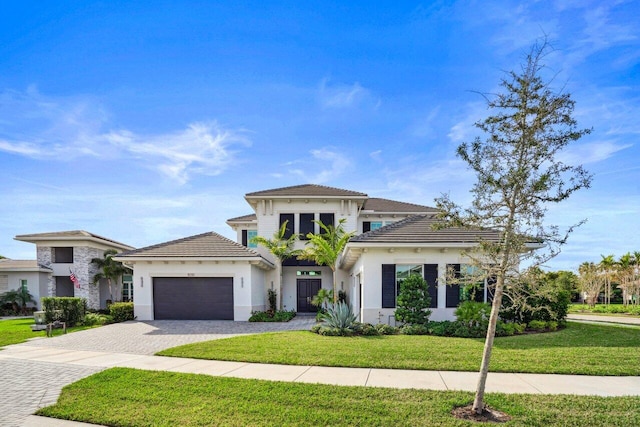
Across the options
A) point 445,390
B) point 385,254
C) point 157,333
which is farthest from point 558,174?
point 157,333

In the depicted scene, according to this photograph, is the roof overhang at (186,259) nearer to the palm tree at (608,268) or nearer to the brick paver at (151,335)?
the brick paver at (151,335)

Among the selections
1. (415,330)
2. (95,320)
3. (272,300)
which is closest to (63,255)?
(95,320)

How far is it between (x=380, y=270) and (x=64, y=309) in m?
15.7

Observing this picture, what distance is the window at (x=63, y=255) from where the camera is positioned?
2725 cm

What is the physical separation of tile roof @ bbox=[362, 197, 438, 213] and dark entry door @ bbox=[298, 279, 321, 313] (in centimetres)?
625

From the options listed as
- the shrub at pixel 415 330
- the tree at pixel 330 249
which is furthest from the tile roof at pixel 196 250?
the shrub at pixel 415 330

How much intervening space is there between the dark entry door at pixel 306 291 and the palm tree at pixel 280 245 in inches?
69.0

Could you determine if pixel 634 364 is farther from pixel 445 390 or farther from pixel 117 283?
pixel 117 283

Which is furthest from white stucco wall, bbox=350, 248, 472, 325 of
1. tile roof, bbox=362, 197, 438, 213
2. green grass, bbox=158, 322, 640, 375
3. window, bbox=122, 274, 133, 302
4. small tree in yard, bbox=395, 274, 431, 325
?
window, bbox=122, 274, 133, 302

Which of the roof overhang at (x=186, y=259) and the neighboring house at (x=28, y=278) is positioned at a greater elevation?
the roof overhang at (x=186, y=259)

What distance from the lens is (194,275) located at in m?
18.5

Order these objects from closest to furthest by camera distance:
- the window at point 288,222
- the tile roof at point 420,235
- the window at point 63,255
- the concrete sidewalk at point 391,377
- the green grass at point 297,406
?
the green grass at point 297,406 < the concrete sidewalk at point 391,377 < the tile roof at point 420,235 < the window at point 288,222 < the window at point 63,255

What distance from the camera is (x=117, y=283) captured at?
28.6m

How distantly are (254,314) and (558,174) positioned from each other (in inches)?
626
